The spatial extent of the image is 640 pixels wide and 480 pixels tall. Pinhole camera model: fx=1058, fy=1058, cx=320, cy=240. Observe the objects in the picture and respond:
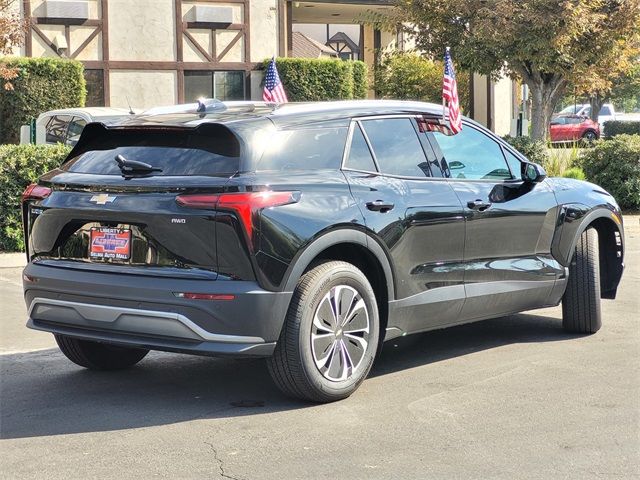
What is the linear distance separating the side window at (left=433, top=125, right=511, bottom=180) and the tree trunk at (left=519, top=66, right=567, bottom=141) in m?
A: 15.6

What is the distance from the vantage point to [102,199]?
571 cm

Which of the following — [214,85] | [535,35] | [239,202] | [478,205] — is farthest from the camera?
[214,85]

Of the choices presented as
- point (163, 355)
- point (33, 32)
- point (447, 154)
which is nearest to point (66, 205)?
point (163, 355)

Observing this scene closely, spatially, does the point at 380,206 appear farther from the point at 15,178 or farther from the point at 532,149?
the point at 532,149

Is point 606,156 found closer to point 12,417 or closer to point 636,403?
point 636,403

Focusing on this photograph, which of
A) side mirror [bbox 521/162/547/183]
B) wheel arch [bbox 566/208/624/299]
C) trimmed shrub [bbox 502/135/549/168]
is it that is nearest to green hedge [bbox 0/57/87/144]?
trimmed shrub [bbox 502/135/549/168]

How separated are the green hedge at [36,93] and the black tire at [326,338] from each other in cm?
1832

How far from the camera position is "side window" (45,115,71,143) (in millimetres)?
17250

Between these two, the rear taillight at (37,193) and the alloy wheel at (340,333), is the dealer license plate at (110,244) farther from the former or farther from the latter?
the alloy wheel at (340,333)

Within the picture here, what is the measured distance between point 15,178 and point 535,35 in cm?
1143

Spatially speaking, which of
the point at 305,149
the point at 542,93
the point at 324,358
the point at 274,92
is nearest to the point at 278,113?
the point at 305,149

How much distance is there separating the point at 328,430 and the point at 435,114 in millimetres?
2517

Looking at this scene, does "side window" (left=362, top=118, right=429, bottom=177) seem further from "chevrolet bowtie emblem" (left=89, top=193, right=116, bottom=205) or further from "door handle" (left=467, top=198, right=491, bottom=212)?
"chevrolet bowtie emblem" (left=89, top=193, right=116, bottom=205)

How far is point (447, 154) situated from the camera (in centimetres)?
684
